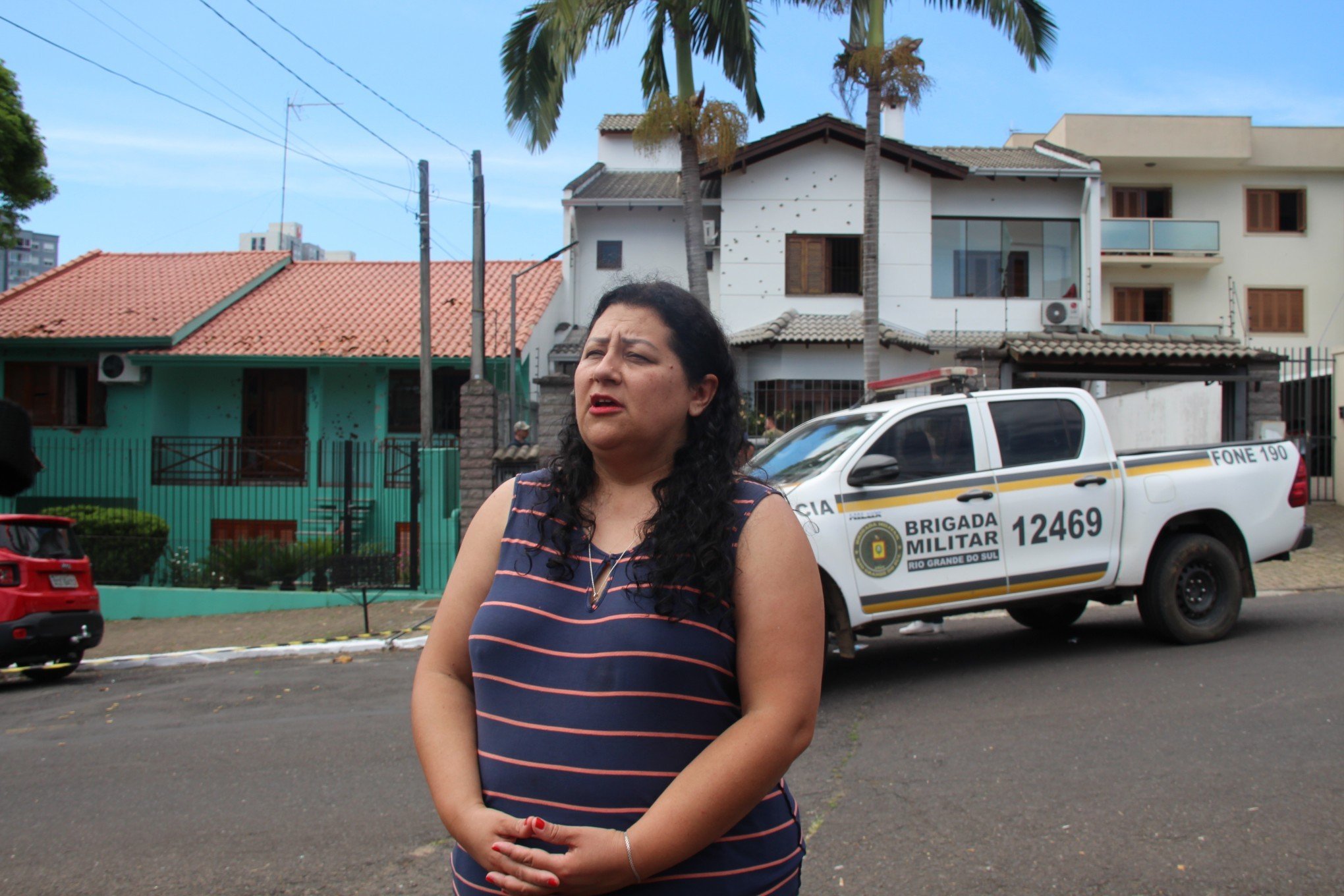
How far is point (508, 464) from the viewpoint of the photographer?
13.9m

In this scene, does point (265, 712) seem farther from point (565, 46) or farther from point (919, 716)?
point (565, 46)

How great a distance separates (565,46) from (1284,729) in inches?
446

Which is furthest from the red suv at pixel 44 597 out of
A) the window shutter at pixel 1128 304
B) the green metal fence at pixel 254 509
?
the window shutter at pixel 1128 304

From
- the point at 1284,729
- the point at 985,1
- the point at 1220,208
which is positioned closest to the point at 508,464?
the point at 985,1

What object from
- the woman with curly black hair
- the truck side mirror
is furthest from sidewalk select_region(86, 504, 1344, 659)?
the woman with curly black hair

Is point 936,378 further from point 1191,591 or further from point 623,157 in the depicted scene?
point 623,157

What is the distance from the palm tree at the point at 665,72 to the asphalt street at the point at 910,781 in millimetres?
7778

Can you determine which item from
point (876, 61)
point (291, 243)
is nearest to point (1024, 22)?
point (876, 61)

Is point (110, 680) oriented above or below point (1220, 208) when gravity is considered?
below

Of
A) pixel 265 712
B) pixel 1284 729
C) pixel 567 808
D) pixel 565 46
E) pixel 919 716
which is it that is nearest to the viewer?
pixel 567 808

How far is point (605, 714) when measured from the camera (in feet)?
6.01

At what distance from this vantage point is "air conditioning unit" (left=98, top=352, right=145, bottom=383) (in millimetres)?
21719

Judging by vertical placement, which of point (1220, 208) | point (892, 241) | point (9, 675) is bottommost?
point (9, 675)

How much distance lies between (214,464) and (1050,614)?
1769 centimetres
